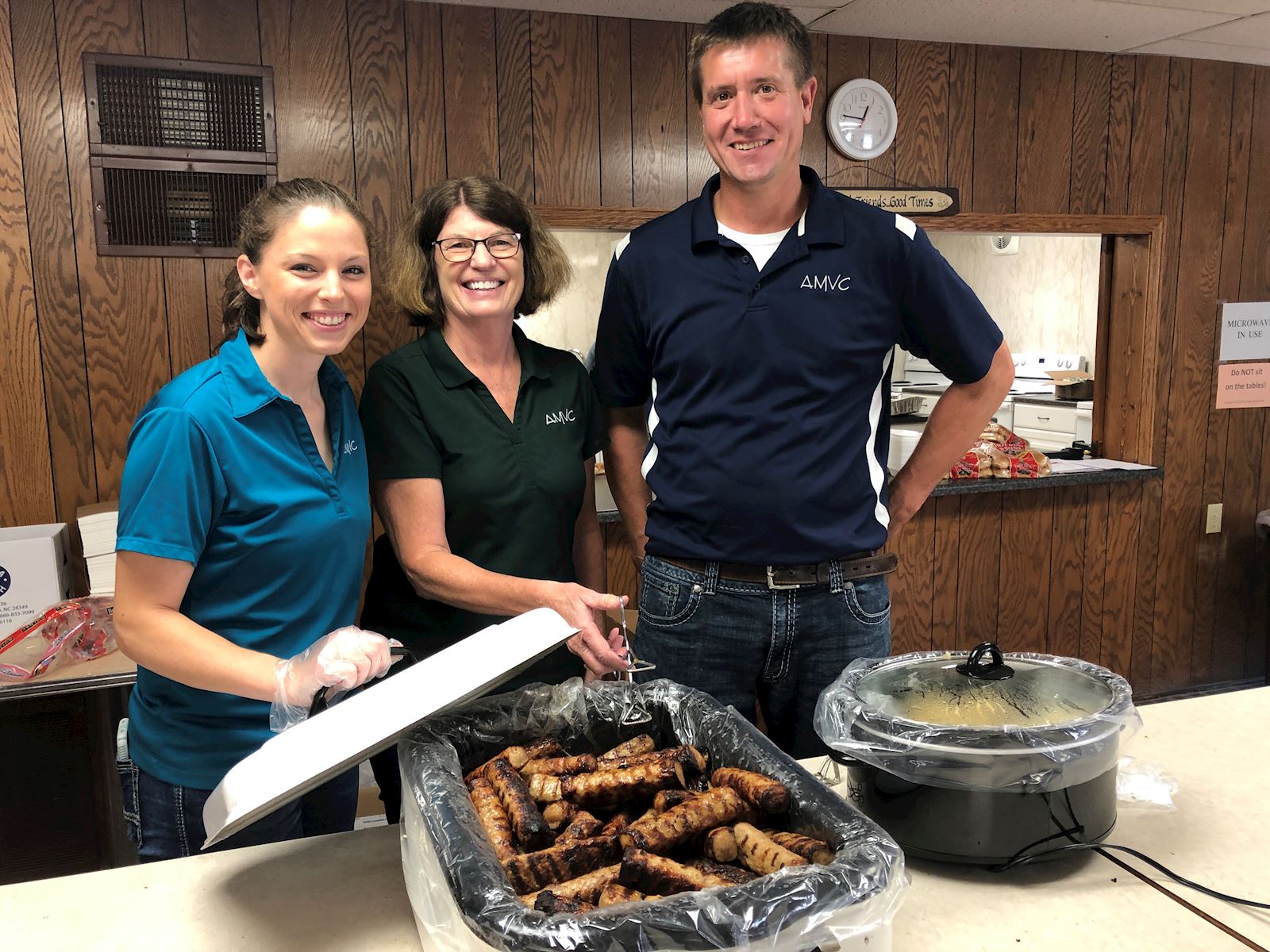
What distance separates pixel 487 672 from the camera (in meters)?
1.03

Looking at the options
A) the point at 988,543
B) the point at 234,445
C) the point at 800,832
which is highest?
the point at 234,445

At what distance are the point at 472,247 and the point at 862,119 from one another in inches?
83.1

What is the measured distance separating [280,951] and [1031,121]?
11.8 ft

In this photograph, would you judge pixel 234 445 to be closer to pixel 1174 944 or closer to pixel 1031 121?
pixel 1174 944

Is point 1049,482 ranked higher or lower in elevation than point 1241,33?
lower

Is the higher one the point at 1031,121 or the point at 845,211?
the point at 1031,121

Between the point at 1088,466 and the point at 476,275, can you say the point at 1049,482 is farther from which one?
the point at 476,275

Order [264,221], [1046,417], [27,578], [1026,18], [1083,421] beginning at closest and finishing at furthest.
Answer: [264,221]
[27,578]
[1026,18]
[1083,421]
[1046,417]

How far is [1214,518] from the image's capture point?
402 centimetres

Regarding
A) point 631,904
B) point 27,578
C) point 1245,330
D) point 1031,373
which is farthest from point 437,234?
point 1031,373

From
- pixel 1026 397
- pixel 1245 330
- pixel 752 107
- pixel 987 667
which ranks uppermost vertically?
pixel 752 107

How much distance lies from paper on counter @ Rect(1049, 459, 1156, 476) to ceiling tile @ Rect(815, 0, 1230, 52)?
5.08ft

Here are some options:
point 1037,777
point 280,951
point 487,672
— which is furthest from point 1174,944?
point 280,951

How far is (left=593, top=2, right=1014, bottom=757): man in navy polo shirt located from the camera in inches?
67.4
